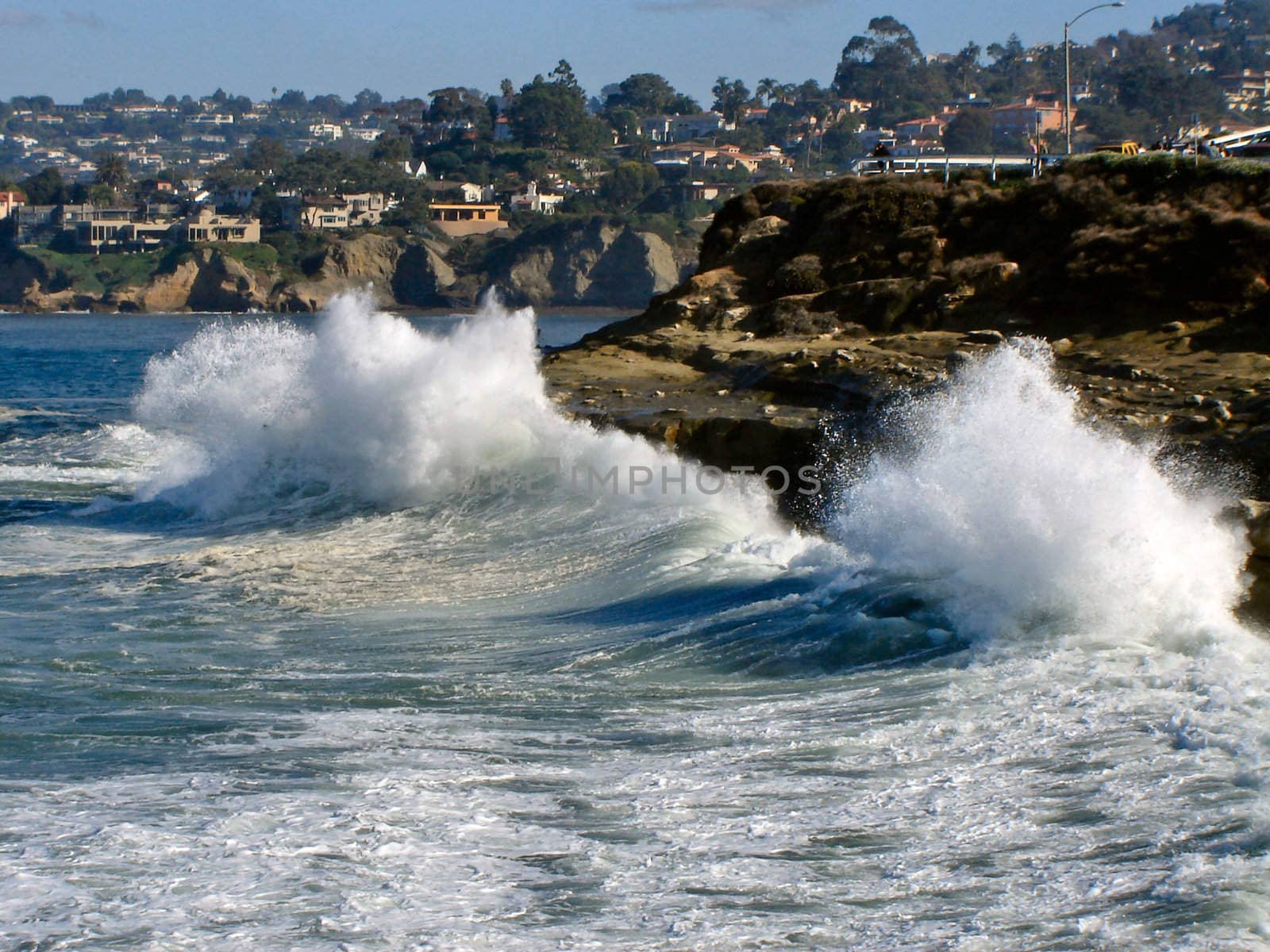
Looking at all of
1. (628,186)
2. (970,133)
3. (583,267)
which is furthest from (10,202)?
(970,133)

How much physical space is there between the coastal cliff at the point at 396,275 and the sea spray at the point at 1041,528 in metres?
92.5

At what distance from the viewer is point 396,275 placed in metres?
109

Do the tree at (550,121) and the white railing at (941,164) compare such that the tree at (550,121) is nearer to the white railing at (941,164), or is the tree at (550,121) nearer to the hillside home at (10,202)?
the hillside home at (10,202)

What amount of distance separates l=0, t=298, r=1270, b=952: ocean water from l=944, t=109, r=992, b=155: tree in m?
117

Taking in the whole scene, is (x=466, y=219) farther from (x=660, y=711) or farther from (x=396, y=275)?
(x=660, y=711)

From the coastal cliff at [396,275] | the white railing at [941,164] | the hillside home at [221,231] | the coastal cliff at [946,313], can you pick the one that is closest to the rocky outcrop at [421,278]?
the coastal cliff at [396,275]

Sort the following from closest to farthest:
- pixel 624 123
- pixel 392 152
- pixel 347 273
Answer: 1. pixel 347 273
2. pixel 392 152
3. pixel 624 123

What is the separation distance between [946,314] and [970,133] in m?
118

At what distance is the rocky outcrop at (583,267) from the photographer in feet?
350

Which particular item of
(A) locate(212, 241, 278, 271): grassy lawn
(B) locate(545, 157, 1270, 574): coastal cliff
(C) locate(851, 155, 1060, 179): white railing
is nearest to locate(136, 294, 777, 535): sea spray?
(B) locate(545, 157, 1270, 574): coastal cliff

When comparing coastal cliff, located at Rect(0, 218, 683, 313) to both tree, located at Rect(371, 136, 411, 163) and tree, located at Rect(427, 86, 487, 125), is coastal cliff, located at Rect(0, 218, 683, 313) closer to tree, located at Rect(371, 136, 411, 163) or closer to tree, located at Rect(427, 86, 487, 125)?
tree, located at Rect(371, 136, 411, 163)

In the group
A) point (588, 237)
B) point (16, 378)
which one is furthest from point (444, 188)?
point (16, 378)

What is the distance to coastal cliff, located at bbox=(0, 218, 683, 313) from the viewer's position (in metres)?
106

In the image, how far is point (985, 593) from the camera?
10.1m
